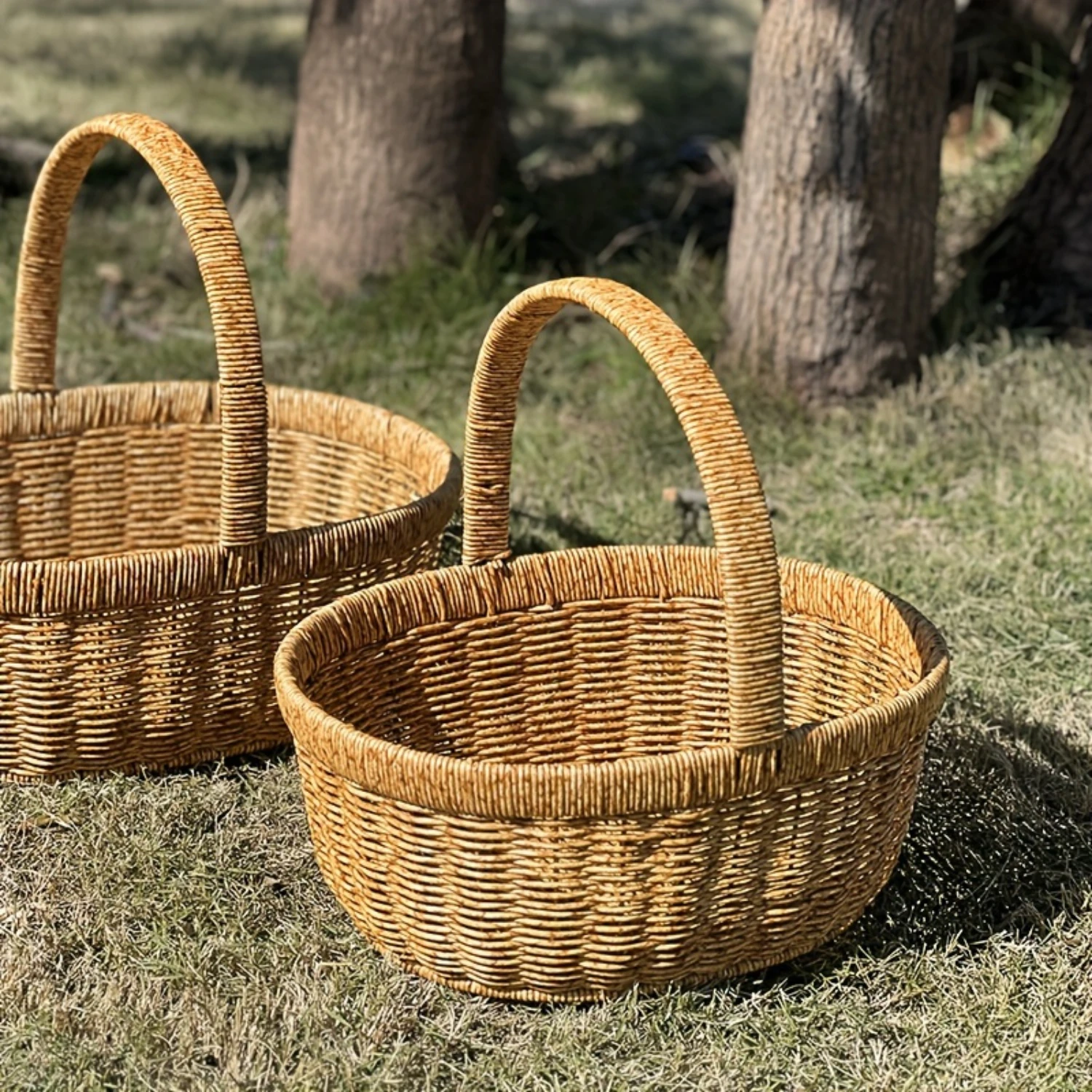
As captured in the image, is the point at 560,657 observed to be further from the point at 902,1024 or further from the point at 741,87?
the point at 741,87

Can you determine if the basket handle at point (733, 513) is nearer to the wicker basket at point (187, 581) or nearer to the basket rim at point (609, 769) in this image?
the basket rim at point (609, 769)

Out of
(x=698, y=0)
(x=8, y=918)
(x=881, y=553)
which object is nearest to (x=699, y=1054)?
(x=8, y=918)

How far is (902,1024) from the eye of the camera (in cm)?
226

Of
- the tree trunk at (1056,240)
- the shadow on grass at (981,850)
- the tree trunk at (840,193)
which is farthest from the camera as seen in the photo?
the tree trunk at (1056,240)

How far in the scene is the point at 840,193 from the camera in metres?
4.17

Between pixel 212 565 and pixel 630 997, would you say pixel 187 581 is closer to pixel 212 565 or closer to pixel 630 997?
pixel 212 565

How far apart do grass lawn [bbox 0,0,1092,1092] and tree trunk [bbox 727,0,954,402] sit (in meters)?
0.14

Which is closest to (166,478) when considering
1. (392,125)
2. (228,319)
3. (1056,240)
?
(228,319)

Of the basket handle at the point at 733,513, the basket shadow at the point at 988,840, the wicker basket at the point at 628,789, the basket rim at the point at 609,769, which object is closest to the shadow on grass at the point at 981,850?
the basket shadow at the point at 988,840

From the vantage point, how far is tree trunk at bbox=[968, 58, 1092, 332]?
463 cm

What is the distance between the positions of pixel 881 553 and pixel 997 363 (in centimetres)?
91

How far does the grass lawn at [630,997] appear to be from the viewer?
221 centimetres

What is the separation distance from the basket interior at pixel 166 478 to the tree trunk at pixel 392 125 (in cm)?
139

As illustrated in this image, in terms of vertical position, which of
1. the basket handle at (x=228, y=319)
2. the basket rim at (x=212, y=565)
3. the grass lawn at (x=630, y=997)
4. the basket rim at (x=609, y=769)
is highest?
the basket handle at (x=228, y=319)
